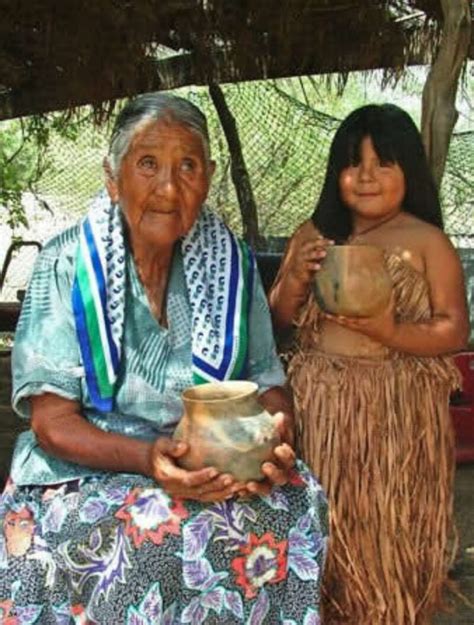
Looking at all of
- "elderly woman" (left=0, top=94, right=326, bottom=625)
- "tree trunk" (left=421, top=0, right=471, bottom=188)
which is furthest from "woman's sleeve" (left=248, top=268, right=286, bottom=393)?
"tree trunk" (left=421, top=0, right=471, bottom=188)

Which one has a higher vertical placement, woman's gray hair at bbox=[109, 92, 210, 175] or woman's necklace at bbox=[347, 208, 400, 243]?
woman's gray hair at bbox=[109, 92, 210, 175]

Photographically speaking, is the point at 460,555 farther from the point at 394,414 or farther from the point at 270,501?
the point at 270,501

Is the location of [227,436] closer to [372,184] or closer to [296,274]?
[296,274]

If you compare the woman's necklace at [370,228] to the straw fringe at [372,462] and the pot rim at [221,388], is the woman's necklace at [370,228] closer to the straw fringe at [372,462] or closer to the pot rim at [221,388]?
the straw fringe at [372,462]

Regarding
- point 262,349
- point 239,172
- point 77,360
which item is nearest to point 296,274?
point 262,349

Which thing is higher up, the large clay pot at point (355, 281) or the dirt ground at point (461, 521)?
the large clay pot at point (355, 281)

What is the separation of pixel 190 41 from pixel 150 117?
3.28 meters

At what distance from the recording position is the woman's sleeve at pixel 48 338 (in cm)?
212

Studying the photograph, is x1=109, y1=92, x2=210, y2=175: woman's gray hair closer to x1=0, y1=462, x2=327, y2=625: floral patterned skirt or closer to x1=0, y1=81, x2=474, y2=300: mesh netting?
x1=0, y1=462, x2=327, y2=625: floral patterned skirt

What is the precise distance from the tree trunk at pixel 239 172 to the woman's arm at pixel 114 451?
4301 millimetres

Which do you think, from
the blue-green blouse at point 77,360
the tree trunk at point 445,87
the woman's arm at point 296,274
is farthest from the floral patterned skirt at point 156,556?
the tree trunk at point 445,87

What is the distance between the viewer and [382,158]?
238cm

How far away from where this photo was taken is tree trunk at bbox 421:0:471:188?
2746mm

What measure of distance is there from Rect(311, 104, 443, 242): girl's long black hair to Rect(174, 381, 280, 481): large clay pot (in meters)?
0.69
